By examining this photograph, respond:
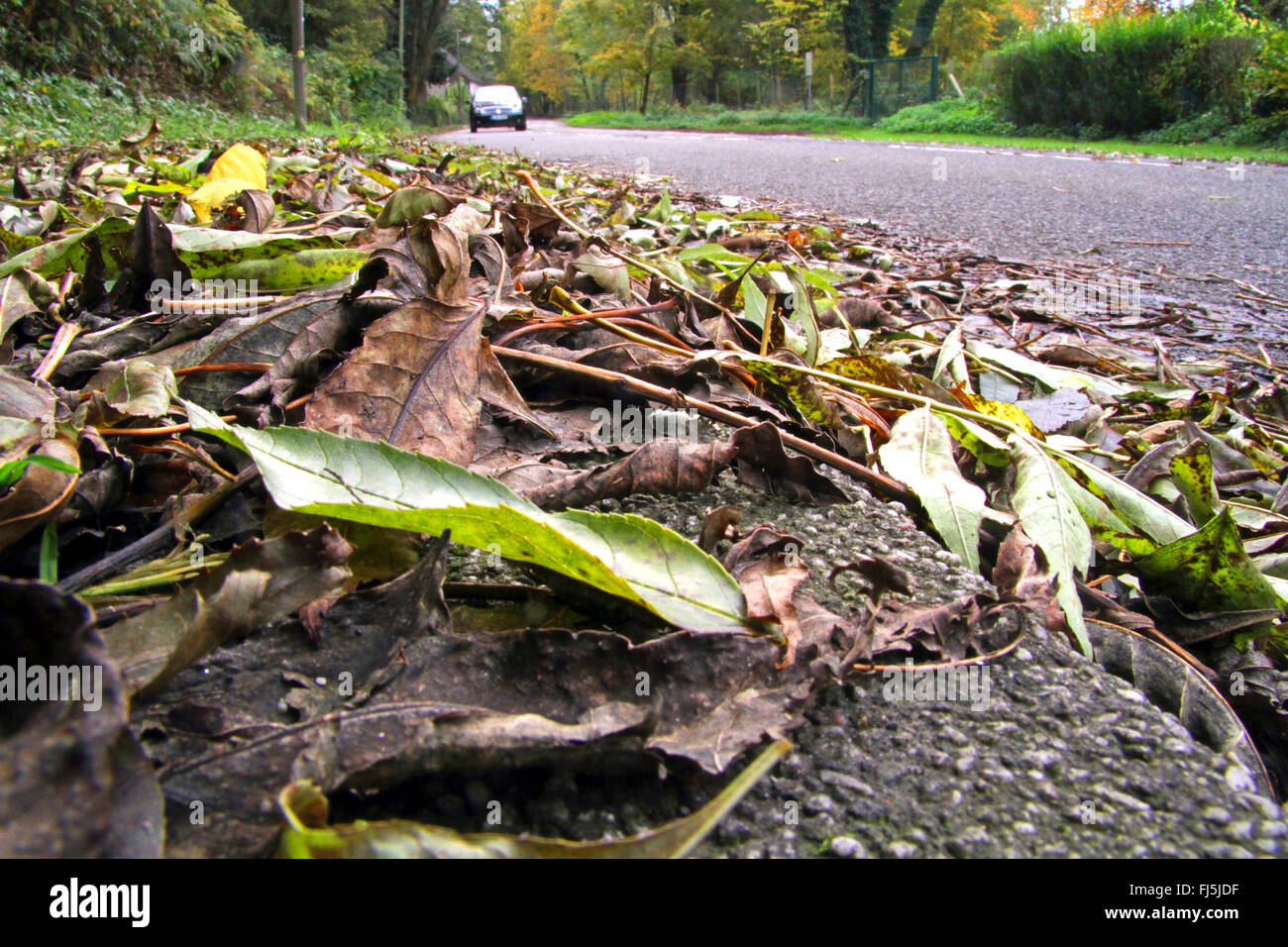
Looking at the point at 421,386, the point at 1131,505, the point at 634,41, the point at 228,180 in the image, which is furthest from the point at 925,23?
the point at 421,386

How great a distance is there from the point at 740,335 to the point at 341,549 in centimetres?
110

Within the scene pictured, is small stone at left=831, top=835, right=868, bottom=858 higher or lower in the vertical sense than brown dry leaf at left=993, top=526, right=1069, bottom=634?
lower

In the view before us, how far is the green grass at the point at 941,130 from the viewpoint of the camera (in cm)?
1255

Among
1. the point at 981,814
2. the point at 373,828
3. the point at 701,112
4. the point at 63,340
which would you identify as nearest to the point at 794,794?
the point at 981,814

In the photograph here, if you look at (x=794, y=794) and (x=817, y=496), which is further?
(x=817, y=496)

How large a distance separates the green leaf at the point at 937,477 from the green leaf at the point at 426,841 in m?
0.61

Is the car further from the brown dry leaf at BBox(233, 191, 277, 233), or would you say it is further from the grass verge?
the brown dry leaf at BBox(233, 191, 277, 233)

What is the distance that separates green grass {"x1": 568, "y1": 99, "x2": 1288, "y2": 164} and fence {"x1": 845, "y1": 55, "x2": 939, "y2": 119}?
969 mm

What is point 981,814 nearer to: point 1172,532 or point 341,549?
point 341,549

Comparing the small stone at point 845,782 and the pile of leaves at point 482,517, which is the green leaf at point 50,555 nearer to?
the pile of leaves at point 482,517

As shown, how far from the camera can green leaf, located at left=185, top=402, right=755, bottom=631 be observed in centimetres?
76

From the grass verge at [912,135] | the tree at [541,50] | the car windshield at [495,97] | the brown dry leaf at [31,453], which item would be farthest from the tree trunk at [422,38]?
the brown dry leaf at [31,453]

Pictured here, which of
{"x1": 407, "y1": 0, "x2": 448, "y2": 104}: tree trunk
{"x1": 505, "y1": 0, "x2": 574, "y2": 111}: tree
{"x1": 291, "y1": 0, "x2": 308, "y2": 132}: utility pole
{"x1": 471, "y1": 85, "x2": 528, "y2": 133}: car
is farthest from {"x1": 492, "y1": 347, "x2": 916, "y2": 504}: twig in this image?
{"x1": 505, "y1": 0, "x2": 574, "y2": 111}: tree

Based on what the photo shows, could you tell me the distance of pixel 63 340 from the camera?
126 centimetres
